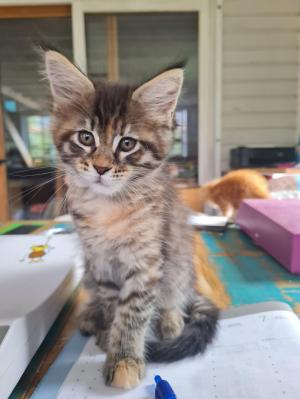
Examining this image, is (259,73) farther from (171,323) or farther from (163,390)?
(163,390)

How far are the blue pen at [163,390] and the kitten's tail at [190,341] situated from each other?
0.08m

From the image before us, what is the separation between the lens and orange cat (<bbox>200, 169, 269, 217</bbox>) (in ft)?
5.00

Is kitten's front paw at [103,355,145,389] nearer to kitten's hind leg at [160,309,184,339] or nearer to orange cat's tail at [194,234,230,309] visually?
kitten's hind leg at [160,309,184,339]

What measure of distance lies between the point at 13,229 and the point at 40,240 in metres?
0.40

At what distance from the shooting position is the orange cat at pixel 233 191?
5.00ft

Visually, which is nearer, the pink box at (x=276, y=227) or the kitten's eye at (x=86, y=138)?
the kitten's eye at (x=86, y=138)

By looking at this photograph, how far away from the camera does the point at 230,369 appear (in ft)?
1.67

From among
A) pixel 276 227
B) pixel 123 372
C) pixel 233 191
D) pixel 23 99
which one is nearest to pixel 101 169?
pixel 123 372

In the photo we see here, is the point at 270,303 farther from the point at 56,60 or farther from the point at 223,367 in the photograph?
the point at 56,60

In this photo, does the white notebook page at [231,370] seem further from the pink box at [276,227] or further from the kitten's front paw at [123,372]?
the pink box at [276,227]

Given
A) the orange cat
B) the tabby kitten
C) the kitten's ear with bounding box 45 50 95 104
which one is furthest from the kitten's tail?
the orange cat

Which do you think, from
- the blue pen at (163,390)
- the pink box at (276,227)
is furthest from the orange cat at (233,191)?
the blue pen at (163,390)

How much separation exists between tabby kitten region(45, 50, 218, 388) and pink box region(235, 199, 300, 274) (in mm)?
278

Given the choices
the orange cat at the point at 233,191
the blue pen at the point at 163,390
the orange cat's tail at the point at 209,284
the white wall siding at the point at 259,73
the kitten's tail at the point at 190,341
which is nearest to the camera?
the blue pen at the point at 163,390
